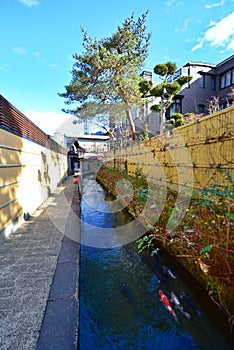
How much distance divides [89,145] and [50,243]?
26.7m

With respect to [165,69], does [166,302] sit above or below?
below

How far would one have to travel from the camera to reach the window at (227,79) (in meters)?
15.0

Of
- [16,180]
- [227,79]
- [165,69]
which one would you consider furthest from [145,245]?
[227,79]

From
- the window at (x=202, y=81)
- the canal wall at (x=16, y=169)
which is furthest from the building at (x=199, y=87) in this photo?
the canal wall at (x=16, y=169)

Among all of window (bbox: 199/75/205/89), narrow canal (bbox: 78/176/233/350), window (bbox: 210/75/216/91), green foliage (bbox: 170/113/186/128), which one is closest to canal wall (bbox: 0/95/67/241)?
narrow canal (bbox: 78/176/233/350)

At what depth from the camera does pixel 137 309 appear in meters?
2.07

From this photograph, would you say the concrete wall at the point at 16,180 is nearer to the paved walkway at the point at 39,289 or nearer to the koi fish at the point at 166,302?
the paved walkway at the point at 39,289

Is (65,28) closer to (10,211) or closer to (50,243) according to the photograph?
(10,211)

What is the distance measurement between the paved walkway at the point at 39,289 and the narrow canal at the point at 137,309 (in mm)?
227

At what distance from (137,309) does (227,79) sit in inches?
748

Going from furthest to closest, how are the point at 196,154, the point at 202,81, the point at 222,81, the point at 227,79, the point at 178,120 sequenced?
the point at 202,81 → the point at 222,81 → the point at 227,79 → the point at 178,120 → the point at 196,154

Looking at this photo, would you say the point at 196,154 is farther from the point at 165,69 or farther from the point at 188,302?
the point at 165,69

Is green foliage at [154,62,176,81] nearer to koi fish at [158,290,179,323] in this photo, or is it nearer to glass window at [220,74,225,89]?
glass window at [220,74,225,89]

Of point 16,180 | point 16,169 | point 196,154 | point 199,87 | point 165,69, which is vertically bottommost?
point 16,180
